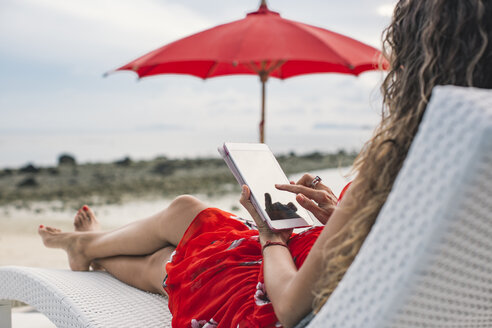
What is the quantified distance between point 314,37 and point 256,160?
2.16m

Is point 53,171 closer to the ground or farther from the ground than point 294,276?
closer to the ground

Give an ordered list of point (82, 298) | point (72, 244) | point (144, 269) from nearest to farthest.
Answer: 1. point (82, 298)
2. point (144, 269)
3. point (72, 244)

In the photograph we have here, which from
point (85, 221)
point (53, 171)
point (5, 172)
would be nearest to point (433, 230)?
point (85, 221)

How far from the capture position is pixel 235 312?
148 centimetres

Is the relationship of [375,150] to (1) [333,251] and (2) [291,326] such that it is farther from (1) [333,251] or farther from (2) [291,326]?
(2) [291,326]

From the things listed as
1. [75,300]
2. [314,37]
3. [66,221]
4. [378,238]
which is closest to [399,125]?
[378,238]

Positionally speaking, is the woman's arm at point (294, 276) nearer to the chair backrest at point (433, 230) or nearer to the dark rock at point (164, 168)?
the chair backrest at point (433, 230)

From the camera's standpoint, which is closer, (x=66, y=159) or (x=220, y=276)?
(x=220, y=276)

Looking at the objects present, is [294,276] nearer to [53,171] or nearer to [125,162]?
[53,171]

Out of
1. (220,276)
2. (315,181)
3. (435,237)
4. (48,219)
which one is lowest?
(48,219)

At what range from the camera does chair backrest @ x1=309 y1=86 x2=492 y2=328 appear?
773mm

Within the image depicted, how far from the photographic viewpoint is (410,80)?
3.52ft

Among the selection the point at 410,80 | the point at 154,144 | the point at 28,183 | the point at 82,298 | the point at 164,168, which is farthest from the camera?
the point at 154,144

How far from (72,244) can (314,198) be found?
1483 millimetres
